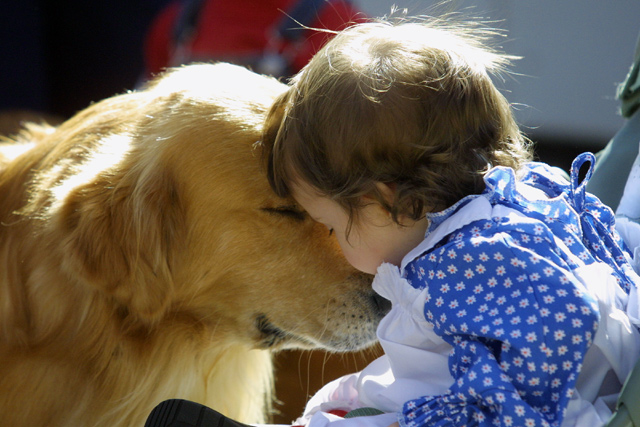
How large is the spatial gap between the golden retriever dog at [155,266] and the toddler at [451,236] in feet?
0.56

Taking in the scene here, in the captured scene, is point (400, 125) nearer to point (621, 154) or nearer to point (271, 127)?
point (271, 127)

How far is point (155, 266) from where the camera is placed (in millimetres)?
1829

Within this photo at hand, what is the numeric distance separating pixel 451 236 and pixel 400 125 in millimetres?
270

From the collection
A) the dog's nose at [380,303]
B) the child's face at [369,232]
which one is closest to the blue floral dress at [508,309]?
the child's face at [369,232]

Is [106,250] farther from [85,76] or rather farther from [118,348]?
[85,76]

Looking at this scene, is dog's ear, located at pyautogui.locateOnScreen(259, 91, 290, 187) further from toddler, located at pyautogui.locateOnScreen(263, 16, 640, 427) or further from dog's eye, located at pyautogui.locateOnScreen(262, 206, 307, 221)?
dog's eye, located at pyautogui.locateOnScreen(262, 206, 307, 221)

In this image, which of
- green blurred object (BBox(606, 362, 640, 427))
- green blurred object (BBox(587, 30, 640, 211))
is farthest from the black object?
green blurred object (BBox(587, 30, 640, 211))

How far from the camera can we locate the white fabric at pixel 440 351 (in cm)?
130

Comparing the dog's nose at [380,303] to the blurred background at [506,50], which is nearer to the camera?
the dog's nose at [380,303]

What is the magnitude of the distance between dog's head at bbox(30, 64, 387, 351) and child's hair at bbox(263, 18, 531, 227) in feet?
0.96

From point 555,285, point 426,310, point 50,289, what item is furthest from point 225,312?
point 555,285

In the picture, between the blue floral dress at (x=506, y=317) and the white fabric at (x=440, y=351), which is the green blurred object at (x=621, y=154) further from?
the white fabric at (x=440, y=351)

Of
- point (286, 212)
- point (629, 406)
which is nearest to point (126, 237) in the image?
point (286, 212)

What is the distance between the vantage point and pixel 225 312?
6.36 ft
